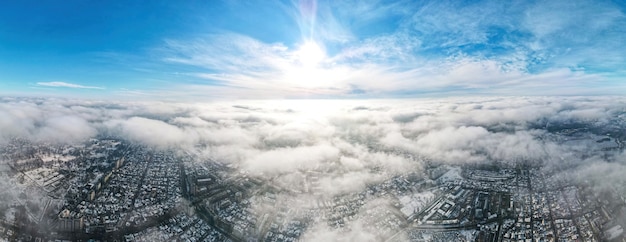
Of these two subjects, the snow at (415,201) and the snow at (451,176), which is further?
the snow at (451,176)

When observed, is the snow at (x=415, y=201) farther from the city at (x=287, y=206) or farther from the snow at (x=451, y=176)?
the snow at (x=451, y=176)

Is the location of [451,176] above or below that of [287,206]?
below

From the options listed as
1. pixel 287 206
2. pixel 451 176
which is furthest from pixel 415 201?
pixel 287 206

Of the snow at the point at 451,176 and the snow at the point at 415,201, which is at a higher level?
the snow at the point at 415,201

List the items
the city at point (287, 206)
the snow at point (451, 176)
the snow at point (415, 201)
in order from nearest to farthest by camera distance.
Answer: the city at point (287, 206), the snow at point (415, 201), the snow at point (451, 176)

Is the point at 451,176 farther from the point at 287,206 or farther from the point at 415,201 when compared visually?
the point at 287,206

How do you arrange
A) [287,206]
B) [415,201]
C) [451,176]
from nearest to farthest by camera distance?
[287,206], [415,201], [451,176]

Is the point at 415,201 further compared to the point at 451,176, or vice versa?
the point at 451,176

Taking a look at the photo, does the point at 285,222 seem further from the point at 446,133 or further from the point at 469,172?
the point at 446,133

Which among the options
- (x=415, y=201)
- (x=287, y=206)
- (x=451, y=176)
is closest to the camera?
(x=287, y=206)

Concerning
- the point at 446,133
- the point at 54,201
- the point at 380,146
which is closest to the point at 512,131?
the point at 446,133

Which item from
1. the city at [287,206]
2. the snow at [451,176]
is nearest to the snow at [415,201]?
the city at [287,206]
